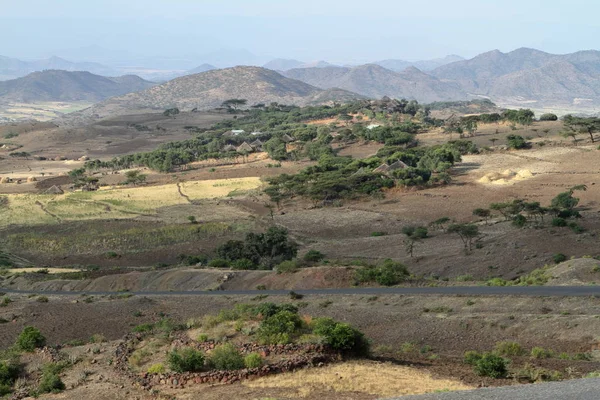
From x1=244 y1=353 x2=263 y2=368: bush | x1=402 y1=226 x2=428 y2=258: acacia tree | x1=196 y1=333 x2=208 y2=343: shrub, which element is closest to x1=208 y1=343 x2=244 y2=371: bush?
x1=244 y1=353 x2=263 y2=368: bush

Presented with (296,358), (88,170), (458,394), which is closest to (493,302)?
(296,358)

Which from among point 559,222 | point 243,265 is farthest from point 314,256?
point 559,222

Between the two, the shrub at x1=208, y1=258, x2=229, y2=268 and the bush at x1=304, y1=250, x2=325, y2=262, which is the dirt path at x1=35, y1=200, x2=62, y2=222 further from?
the bush at x1=304, y1=250, x2=325, y2=262

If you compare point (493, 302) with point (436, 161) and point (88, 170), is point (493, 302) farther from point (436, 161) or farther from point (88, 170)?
point (88, 170)

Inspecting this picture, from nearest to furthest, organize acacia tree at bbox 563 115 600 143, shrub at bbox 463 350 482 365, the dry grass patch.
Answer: the dry grass patch < shrub at bbox 463 350 482 365 < acacia tree at bbox 563 115 600 143

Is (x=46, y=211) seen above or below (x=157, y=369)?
below

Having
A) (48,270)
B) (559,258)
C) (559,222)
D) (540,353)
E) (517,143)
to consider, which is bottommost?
(48,270)

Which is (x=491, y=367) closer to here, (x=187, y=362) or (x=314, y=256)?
(x=187, y=362)
